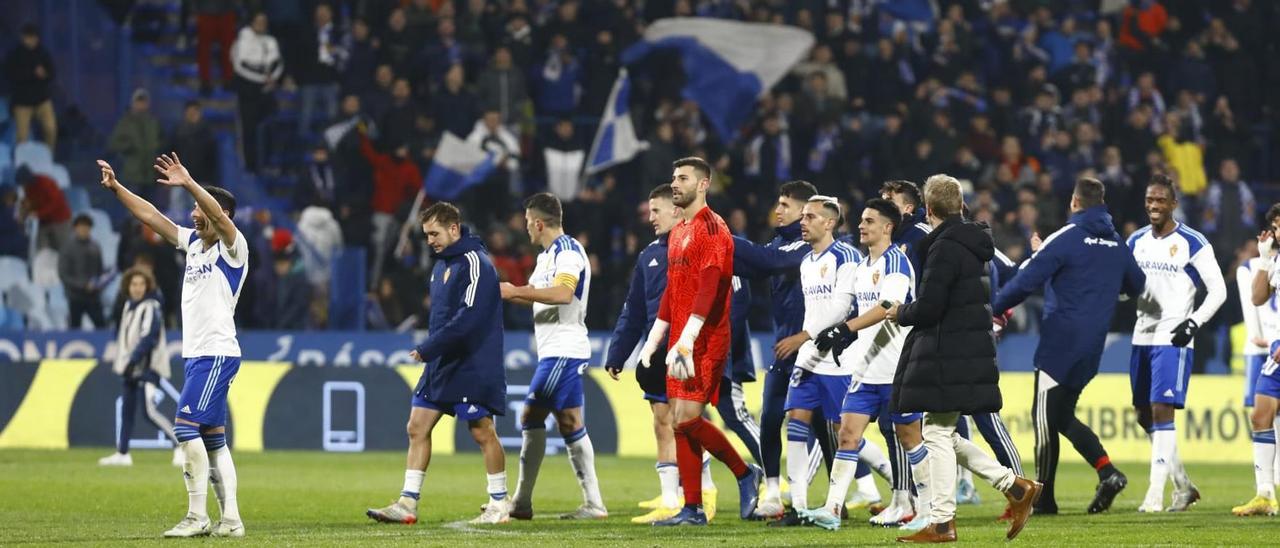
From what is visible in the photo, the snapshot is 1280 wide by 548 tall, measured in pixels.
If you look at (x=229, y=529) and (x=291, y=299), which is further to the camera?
(x=291, y=299)

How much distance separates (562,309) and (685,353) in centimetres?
263

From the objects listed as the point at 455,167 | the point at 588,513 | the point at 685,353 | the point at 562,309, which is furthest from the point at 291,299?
the point at 685,353

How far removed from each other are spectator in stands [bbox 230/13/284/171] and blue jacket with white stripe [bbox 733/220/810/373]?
14.4m

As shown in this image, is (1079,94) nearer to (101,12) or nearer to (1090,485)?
(1090,485)

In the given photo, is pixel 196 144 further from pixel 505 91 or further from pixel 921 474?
pixel 921 474

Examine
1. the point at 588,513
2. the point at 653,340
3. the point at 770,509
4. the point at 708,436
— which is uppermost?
the point at 653,340

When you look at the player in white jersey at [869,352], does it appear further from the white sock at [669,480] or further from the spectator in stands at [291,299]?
the spectator in stands at [291,299]

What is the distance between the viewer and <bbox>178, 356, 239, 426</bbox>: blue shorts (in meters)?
11.3

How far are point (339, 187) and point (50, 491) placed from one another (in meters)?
10.4

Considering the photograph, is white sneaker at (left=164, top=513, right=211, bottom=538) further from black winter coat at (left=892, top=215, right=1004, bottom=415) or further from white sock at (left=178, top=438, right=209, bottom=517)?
black winter coat at (left=892, top=215, right=1004, bottom=415)

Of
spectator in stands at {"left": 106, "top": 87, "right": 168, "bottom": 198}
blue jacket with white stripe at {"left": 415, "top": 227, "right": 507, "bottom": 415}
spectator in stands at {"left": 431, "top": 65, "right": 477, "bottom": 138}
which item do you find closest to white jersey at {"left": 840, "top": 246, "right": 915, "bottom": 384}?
blue jacket with white stripe at {"left": 415, "top": 227, "right": 507, "bottom": 415}

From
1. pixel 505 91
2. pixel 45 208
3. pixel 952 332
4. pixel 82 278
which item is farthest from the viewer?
pixel 505 91

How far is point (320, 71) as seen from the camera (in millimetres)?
26875

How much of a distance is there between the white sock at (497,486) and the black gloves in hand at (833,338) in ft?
8.20
